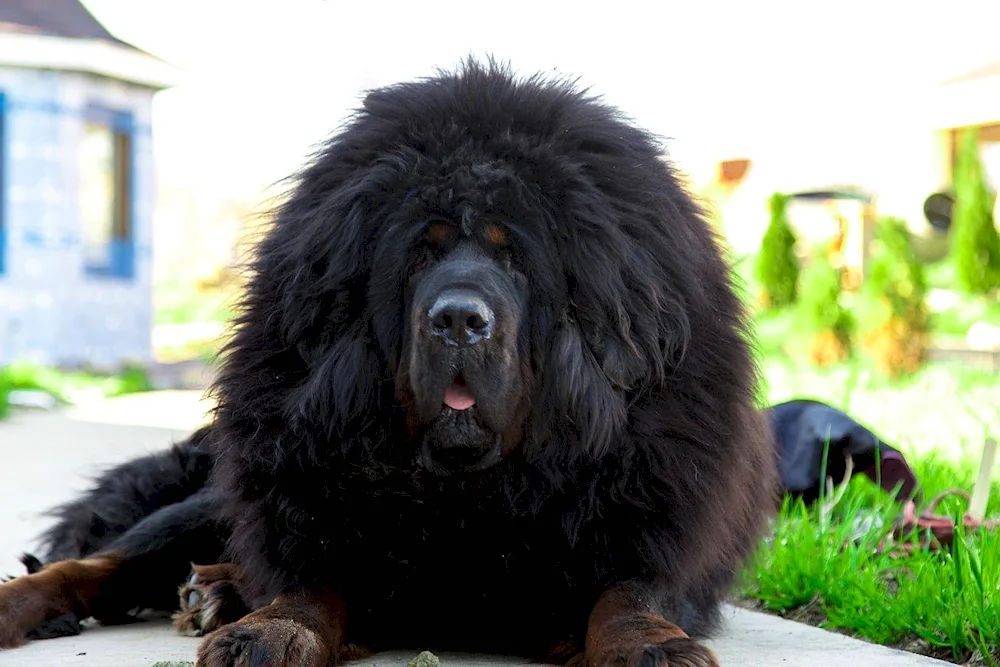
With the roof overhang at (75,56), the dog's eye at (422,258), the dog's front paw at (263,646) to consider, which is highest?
the roof overhang at (75,56)

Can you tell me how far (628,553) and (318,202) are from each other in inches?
42.3

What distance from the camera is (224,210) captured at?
26328mm

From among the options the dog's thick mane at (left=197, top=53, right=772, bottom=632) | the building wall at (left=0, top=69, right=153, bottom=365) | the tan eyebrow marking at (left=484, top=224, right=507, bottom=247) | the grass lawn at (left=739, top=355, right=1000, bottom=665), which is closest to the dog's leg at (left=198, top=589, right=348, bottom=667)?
the dog's thick mane at (left=197, top=53, right=772, bottom=632)

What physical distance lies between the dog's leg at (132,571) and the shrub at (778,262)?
12075mm

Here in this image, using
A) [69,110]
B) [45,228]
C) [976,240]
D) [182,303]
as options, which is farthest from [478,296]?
[182,303]

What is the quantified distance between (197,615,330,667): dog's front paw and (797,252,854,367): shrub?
809 centimetres

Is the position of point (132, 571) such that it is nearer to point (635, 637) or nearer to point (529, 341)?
point (529, 341)

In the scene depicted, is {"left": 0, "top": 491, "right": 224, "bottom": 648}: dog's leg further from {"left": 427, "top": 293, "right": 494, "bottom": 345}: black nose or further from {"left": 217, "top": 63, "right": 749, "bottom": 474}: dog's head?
{"left": 427, "top": 293, "right": 494, "bottom": 345}: black nose

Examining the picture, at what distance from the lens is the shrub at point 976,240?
45.2 ft

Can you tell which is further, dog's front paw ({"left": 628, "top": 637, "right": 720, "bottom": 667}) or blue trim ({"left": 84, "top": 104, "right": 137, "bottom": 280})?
blue trim ({"left": 84, "top": 104, "right": 137, "bottom": 280})

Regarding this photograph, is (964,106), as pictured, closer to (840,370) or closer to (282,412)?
(840,370)

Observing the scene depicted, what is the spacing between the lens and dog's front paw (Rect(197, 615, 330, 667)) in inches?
86.2

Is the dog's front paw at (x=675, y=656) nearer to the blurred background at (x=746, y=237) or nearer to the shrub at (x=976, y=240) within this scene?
the blurred background at (x=746, y=237)

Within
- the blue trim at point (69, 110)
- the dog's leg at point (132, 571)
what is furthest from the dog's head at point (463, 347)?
the blue trim at point (69, 110)
